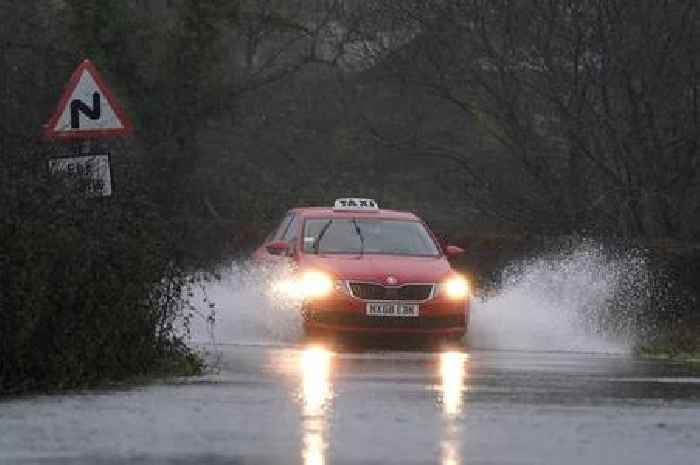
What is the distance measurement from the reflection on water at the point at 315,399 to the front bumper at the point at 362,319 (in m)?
1.70

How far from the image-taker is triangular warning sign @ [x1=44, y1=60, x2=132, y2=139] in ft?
62.7

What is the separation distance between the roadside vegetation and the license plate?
8.42ft

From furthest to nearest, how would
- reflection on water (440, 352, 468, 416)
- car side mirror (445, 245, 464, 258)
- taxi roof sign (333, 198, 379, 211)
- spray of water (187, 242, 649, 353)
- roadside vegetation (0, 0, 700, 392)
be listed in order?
taxi roof sign (333, 198, 379, 211) → car side mirror (445, 245, 464, 258) → spray of water (187, 242, 649, 353) → roadside vegetation (0, 0, 700, 392) → reflection on water (440, 352, 468, 416)

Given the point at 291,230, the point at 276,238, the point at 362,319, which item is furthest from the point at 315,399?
the point at 276,238

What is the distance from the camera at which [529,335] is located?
85.7 feet

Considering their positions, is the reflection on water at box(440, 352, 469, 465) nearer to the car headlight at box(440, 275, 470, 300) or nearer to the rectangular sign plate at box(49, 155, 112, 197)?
the car headlight at box(440, 275, 470, 300)

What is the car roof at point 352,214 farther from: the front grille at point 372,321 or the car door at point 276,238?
the front grille at point 372,321

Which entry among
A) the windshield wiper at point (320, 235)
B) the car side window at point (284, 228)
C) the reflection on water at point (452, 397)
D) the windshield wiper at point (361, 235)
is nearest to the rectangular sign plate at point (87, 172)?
the reflection on water at point (452, 397)

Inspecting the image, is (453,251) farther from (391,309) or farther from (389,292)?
(391,309)

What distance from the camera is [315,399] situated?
14.3 metres

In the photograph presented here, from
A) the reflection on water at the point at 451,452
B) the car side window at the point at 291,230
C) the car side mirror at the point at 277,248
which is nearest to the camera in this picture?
the reflection on water at the point at 451,452

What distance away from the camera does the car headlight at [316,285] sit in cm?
2294

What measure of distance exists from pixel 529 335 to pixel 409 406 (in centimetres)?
1239

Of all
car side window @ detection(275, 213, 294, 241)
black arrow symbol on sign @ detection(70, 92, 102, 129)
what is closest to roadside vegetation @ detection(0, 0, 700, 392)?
black arrow symbol on sign @ detection(70, 92, 102, 129)
